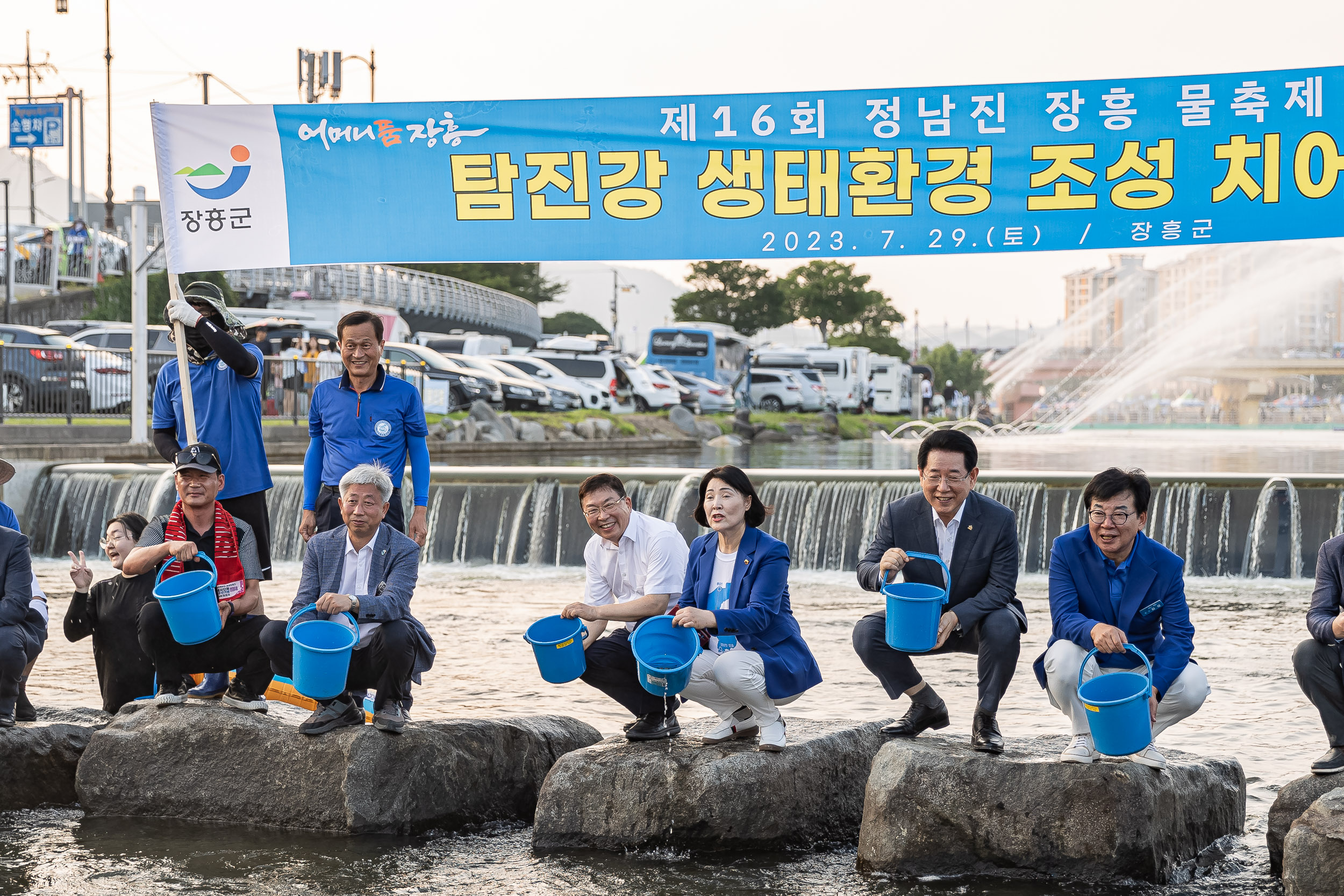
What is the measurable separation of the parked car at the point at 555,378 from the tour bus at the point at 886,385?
62.7 feet

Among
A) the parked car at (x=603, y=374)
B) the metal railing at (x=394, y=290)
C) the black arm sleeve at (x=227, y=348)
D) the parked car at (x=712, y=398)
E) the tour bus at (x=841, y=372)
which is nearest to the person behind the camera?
the black arm sleeve at (x=227, y=348)

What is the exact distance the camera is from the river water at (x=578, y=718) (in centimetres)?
450

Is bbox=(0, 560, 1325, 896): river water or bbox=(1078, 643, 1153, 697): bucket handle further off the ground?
bbox=(1078, 643, 1153, 697): bucket handle

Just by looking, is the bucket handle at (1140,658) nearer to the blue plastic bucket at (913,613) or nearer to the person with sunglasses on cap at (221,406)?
the blue plastic bucket at (913,613)

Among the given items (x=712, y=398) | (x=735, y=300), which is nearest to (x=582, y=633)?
(x=712, y=398)

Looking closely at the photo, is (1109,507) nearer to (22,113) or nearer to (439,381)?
(439,381)

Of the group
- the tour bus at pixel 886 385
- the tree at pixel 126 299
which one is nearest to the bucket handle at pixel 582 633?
the tree at pixel 126 299

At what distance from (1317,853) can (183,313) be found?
178 inches

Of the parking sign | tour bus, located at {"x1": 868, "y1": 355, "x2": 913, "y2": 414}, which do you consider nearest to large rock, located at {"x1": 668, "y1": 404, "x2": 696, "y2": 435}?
tour bus, located at {"x1": 868, "y1": 355, "x2": 913, "y2": 414}

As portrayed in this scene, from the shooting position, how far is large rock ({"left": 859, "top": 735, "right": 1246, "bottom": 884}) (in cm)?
436

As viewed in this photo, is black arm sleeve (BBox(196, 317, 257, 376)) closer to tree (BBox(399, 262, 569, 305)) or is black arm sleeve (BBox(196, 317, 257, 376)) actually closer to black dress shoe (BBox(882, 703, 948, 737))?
black dress shoe (BBox(882, 703, 948, 737))

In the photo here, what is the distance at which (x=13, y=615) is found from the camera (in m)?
5.33

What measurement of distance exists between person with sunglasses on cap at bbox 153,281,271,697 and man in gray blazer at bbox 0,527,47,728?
26.4 inches

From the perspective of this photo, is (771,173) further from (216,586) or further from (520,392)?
(520,392)
